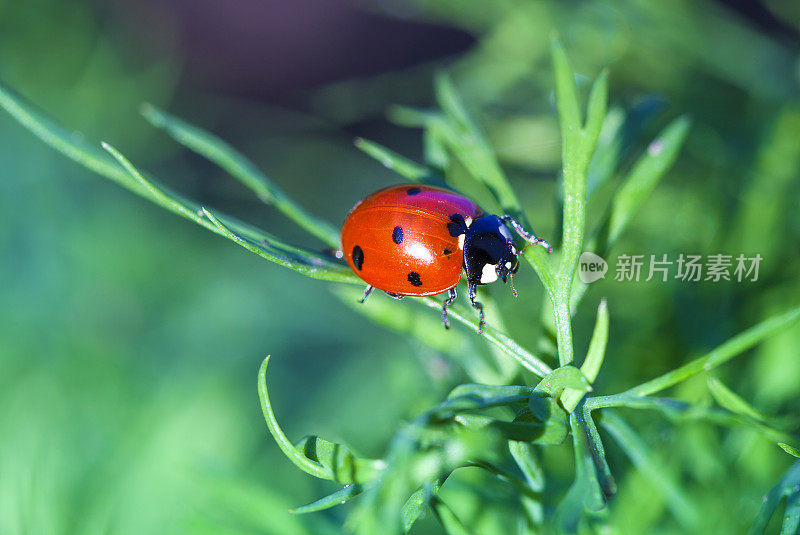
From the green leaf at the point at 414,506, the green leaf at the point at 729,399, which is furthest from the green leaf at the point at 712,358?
the green leaf at the point at 414,506

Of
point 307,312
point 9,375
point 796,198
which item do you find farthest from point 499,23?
point 9,375

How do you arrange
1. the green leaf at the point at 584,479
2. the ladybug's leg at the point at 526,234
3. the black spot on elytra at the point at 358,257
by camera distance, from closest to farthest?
the green leaf at the point at 584,479, the ladybug's leg at the point at 526,234, the black spot on elytra at the point at 358,257

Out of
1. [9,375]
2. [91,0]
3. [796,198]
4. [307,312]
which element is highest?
[796,198]

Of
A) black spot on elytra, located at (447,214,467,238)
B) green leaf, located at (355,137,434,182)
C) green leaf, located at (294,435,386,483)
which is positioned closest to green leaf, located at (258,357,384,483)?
green leaf, located at (294,435,386,483)

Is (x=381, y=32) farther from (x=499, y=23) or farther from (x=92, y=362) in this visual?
(x=92, y=362)

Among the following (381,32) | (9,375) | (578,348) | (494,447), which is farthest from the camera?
(381,32)

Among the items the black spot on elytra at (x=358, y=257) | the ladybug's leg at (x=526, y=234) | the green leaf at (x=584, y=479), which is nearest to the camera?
the green leaf at (x=584, y=479)

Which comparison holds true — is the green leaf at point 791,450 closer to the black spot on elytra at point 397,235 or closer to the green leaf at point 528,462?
the green leaf at point 528,462
